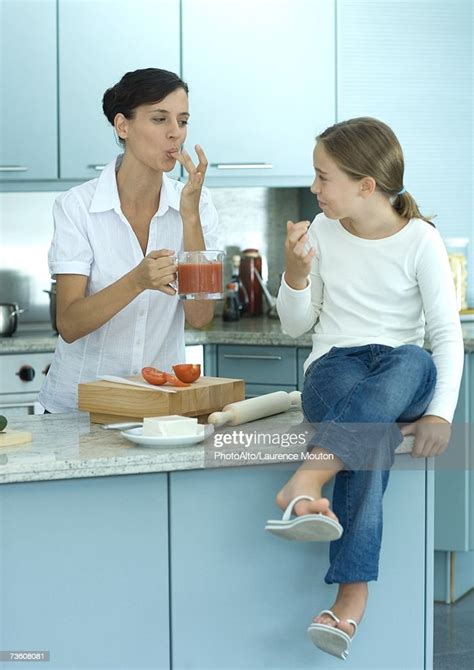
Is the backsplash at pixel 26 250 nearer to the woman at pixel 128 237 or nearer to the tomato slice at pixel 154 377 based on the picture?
the woman at pixel 128 237

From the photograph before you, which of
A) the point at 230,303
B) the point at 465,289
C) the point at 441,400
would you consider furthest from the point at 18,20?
the point at 441,400

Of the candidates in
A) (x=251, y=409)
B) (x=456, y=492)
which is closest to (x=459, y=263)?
(x=456, y=492)

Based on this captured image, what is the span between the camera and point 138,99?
2475 mm

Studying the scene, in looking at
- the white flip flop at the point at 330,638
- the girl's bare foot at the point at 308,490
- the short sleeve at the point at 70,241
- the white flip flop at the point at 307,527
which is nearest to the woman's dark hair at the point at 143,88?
the short sleeve at the point at 70,241

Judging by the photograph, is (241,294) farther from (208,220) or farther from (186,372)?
(186,372)

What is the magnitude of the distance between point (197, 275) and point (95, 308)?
0.28m

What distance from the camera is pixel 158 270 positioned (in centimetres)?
217

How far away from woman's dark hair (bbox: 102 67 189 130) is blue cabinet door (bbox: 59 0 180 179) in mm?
1322

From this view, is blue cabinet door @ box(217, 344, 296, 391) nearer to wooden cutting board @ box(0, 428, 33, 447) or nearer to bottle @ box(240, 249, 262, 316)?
bottle @ box(240, 249, 262, 316)

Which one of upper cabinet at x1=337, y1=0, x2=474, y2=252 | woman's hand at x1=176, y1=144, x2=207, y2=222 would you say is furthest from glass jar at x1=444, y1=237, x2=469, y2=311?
woman's hand at x1=176, y1=144, x2=207, y2=222

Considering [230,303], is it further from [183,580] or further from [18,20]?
[183,580]

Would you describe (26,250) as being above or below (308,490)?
above

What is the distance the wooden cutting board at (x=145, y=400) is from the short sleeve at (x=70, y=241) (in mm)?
441

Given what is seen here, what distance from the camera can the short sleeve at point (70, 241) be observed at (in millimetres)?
2496
